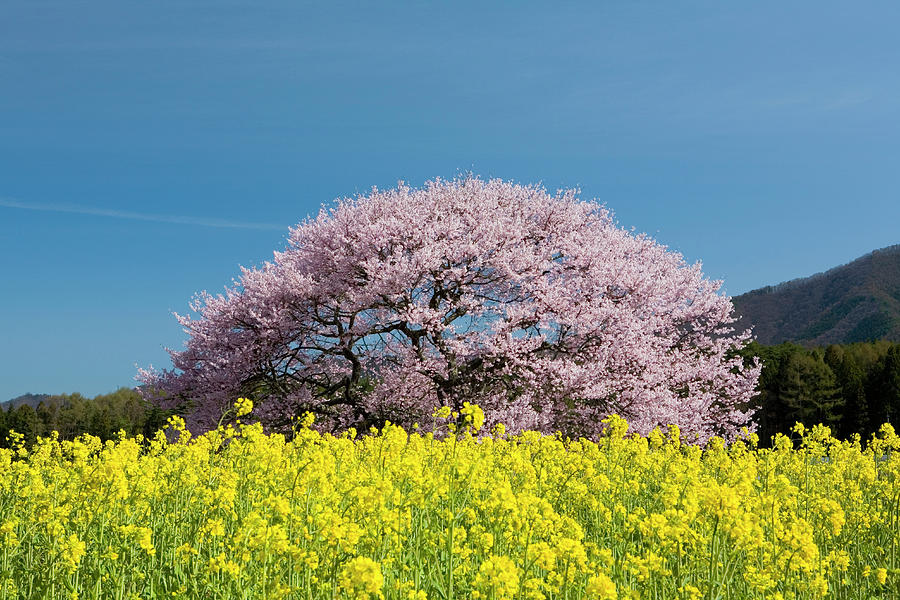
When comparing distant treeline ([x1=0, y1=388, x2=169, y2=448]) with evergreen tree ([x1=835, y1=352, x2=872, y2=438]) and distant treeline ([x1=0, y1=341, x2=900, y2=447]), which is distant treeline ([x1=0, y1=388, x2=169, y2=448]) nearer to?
distant treeline ([x1=0, y1=341, x2=900, y2=447])

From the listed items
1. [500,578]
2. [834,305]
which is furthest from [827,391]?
[834,305]

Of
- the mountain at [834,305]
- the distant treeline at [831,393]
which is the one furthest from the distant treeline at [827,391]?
the mountain at [834,305]

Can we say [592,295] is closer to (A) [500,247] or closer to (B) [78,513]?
(A) [500,247]

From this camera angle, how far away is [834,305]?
16550 centimetres

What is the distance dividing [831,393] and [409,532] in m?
70.4

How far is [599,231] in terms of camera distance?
2236 cm

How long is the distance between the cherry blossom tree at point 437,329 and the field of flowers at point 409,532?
8541 millimetres

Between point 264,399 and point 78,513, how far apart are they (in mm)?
13313

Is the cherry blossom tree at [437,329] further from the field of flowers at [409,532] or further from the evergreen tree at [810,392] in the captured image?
the evergreen tree at [810,392]

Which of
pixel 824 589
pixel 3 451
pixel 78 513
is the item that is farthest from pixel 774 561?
pixel 3 451

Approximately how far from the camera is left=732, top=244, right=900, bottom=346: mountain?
484 ft

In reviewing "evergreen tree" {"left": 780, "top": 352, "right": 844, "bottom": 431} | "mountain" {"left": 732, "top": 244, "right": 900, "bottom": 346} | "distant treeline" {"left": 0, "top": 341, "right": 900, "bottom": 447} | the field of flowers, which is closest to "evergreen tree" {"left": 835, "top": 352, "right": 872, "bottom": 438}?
"distant treeline" {"left": 0, "top": 341, "right": 900, "bottom": 447}

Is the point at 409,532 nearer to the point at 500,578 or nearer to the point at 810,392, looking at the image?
the point at 500,578

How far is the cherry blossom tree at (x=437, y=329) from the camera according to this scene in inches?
718
